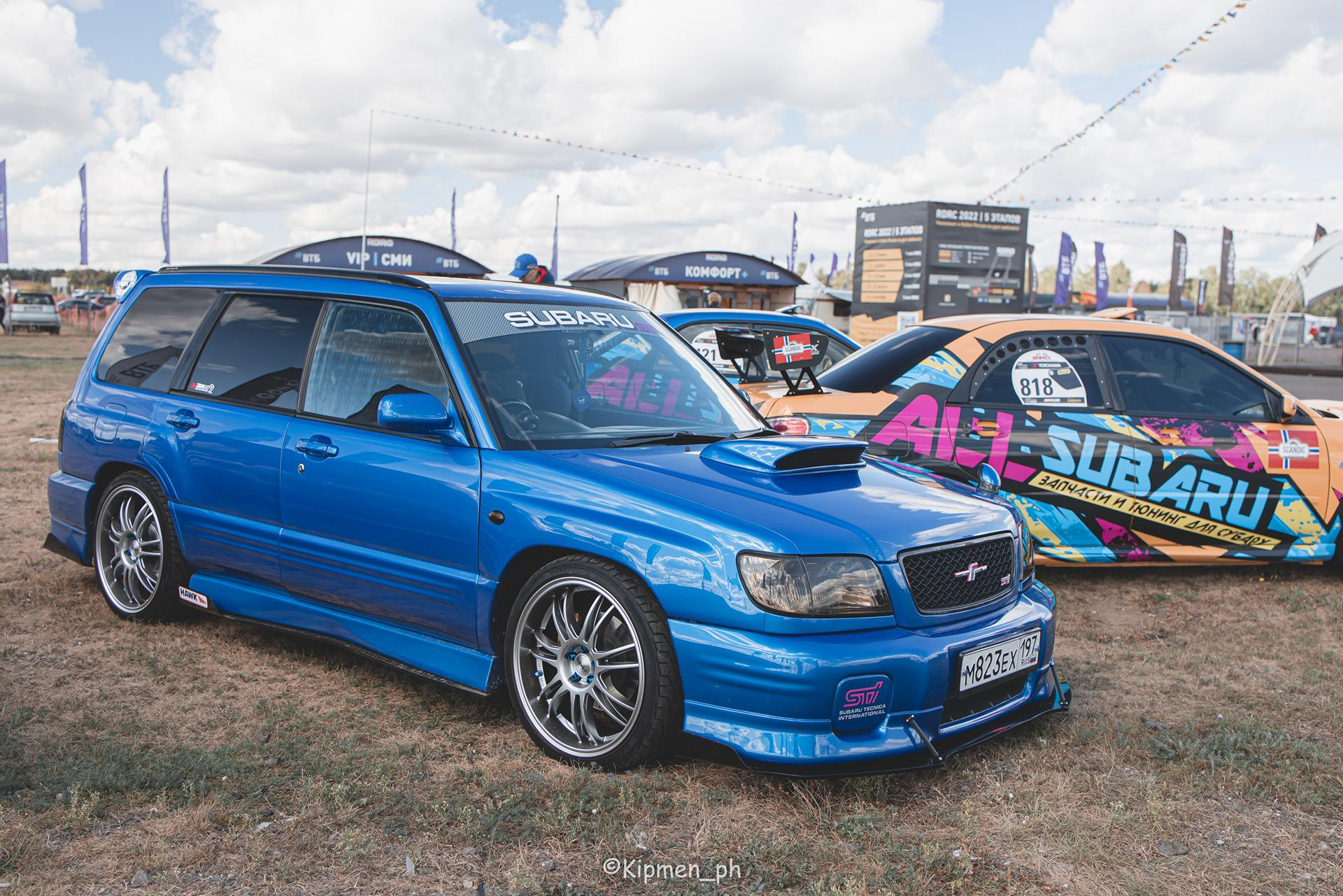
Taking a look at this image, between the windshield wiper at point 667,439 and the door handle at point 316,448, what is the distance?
1.08 m

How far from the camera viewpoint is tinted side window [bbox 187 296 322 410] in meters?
4.41

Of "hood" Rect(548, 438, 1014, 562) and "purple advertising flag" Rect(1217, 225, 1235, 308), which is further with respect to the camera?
"purple advertising flag" Rect(1217, 225, 1235, 308)

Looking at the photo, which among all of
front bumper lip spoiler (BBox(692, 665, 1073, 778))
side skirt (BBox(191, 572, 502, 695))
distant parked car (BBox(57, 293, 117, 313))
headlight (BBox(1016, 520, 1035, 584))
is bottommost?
front bumper lip spoiler (BBox(692, 665, 1073, 778))

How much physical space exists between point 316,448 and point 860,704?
2.25 m

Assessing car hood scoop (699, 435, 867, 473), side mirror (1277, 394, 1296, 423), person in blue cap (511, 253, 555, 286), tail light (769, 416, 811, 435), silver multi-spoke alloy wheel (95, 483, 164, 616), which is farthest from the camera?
person in blue cap (511, 253, 555, 286)

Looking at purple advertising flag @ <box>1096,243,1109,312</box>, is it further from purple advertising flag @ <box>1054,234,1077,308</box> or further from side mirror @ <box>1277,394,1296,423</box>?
side mirror @ <box>1277,394,1296,423</box>

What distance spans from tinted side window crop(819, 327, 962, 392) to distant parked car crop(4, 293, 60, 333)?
38232 mm

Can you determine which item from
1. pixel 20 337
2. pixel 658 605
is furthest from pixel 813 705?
pixel 20 337

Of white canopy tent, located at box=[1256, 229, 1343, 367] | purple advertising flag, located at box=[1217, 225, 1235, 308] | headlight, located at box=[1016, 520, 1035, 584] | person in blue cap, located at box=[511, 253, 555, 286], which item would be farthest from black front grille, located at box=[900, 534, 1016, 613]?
purple advertising flag, located at box=[1217, 225, 1235, 308]

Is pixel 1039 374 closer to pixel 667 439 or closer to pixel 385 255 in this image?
pixel 667 439

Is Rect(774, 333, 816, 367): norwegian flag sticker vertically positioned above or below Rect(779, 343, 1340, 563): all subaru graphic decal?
above

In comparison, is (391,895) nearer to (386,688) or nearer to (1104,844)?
(386,688)

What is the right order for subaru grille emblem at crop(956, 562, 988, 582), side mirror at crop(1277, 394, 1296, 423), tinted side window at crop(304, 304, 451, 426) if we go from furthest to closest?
side mirror at crop(1277, 394, 1296, 423) → tinted side window at crop(304, 304, 451, 426) → subaru grille emblem at crop(956, 562, 988, 582)

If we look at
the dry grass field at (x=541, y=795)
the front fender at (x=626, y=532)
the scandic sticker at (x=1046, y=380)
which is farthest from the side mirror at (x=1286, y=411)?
the front fender at (x=626, y=532)
